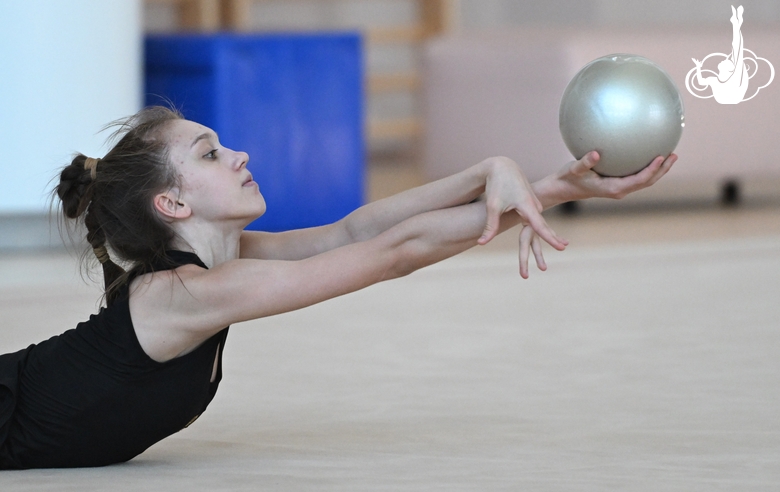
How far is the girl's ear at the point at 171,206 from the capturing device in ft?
5.30

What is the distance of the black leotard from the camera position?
61.5 inches

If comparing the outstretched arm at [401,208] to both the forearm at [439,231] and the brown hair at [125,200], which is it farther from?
the brown hair at [125,200]

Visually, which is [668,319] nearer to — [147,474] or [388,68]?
[147,474]

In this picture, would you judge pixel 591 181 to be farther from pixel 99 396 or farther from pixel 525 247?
pixel 99 396

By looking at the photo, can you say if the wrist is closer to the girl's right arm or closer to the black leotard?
the girl's right arm

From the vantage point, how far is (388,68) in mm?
7566

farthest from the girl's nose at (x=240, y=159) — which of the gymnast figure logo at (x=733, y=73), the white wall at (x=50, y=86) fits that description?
the gymnast figure logo at (x=733, y=73)

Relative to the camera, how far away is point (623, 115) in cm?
155

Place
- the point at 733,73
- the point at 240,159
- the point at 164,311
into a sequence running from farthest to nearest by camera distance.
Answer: the point at 733,73, the point at 240,159, the point at 164,311

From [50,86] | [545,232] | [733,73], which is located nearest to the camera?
[545,232]

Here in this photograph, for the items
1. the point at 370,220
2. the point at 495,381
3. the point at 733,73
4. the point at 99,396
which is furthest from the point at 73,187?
the point at 733,73

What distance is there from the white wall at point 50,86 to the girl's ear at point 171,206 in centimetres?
217

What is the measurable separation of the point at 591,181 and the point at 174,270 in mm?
565

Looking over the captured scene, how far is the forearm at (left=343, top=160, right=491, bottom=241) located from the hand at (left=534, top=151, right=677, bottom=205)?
85 millimetres
